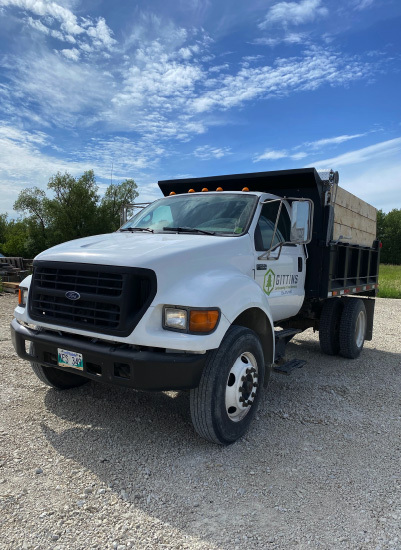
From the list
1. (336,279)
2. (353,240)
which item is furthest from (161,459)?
(353,240)

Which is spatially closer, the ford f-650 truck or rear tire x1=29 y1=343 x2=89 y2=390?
the ford f-650 truck

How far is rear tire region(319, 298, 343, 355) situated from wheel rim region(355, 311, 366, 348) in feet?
1.23

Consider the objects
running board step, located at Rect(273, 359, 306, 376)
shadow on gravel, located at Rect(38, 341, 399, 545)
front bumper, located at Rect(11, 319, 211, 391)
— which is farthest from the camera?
running board step, located at Rect(273, 359, 306, 376)

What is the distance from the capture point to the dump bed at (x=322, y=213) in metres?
5.51

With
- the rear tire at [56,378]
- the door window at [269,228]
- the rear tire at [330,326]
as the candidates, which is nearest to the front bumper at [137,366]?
the rear tire at [56,378]

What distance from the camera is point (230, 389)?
11.7 ft

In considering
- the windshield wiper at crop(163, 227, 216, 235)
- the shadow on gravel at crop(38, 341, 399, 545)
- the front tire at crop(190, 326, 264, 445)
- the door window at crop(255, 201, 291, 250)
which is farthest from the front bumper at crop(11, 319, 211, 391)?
the door window at crop(255, 201, 291, 250)

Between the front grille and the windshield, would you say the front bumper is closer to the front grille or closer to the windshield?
the front grille

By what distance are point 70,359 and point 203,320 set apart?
1163 mm

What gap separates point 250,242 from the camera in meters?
4.21

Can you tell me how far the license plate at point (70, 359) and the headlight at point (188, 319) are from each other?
78 centimetres

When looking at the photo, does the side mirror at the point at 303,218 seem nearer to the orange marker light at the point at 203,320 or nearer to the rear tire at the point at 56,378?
the orange marker light at the point at 203,320

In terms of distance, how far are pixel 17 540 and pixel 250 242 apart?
9.81 ft

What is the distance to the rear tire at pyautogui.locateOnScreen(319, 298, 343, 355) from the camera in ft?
22.0
